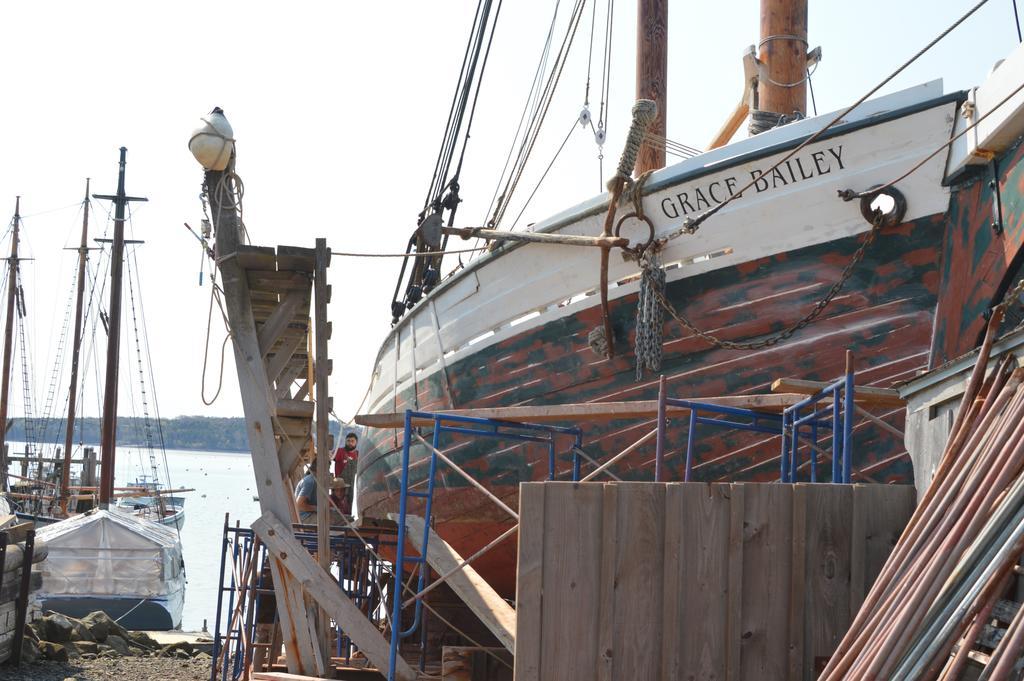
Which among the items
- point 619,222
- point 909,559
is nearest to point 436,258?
point 619,222

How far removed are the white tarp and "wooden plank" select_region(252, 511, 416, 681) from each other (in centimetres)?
1844

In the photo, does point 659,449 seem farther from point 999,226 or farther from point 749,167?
point 749,167

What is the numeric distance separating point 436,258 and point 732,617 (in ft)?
32.3

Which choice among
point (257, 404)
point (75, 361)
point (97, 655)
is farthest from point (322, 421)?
point (75, 361)

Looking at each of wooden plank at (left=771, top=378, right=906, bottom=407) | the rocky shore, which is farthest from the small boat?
wooden plank at (left=771, top=378, right=906, bottom=407)

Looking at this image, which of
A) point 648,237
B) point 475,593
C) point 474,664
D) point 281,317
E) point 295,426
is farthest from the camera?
point 648,237

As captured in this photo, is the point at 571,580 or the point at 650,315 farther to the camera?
the point at 650,315

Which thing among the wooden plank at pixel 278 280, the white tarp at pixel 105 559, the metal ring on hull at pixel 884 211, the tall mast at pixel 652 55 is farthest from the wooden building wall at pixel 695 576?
the white tarp at pixel 105 559

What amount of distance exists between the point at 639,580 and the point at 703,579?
10.8 inches

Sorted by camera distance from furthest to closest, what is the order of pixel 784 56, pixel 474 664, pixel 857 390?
Answer: 1. pixel 784 56
2. pixel 474 664
3. pixel 857 390

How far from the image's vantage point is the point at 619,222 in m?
10.4

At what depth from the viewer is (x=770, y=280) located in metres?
9.73

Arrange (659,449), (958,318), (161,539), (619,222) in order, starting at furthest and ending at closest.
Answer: (161,539) → (619,222) → (958,318) → (659,449)

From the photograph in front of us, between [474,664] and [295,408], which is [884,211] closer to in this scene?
[474,664]
